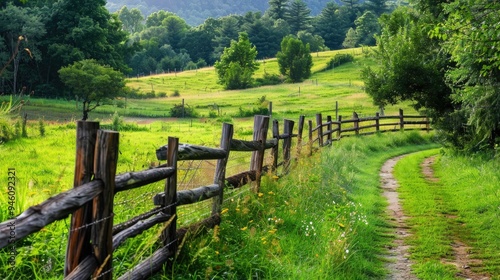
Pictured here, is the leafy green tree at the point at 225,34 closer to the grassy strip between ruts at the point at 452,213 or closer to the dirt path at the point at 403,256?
the grassy strip between ruts at the point at 452,213

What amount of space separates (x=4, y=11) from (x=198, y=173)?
194ft

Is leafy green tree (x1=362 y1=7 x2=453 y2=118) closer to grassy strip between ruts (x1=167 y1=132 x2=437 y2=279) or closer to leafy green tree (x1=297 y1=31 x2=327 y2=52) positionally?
grassy strip between ruts (x1=167 y1=132 x2=437 y2=279)

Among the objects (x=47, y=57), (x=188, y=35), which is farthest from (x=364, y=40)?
(x=47, y=57)

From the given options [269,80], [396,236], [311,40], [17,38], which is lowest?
[396,236]

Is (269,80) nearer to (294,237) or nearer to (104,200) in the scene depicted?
(294,237)

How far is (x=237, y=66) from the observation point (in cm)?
8981

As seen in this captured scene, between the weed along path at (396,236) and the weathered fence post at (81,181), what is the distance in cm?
432

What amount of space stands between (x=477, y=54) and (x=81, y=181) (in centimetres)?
956

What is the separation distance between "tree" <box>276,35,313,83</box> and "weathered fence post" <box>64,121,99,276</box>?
91.4 metres

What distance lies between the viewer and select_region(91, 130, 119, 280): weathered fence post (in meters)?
4.25

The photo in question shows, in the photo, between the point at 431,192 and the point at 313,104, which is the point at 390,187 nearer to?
the point at 431,192

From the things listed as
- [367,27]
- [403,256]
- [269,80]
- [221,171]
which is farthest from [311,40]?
[221,171]

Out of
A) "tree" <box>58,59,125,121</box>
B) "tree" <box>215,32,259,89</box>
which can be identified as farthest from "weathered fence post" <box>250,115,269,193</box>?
"tree" <box>215,32,259,89</box>

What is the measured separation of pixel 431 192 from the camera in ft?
46.1
